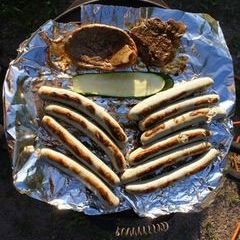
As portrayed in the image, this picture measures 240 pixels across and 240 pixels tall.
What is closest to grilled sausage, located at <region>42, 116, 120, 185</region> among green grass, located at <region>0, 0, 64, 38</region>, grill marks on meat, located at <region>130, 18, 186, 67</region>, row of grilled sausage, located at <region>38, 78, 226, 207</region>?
row of grilled sausage, located at <region>38, 78, 226, 207</region>

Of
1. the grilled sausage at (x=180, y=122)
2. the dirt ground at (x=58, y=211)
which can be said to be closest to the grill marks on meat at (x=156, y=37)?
the grilled sausage at (x=180, y=122)

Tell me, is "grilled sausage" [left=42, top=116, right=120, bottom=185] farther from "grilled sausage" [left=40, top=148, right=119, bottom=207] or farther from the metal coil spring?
the metal coil spring

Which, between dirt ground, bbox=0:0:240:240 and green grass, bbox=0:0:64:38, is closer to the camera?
dirt ground, bbox=0:0:240:240

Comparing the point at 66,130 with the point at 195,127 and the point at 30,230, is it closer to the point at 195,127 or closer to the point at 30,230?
the point at 195,127

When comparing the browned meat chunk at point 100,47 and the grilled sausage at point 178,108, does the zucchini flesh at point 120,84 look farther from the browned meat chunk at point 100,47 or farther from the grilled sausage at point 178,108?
the grilled sausage at point 178,108

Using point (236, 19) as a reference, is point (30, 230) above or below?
below

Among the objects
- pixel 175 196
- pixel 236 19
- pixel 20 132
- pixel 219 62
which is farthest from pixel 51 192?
pixel 236 19

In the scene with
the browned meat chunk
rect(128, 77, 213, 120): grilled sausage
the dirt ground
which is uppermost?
the browned meat chunk
